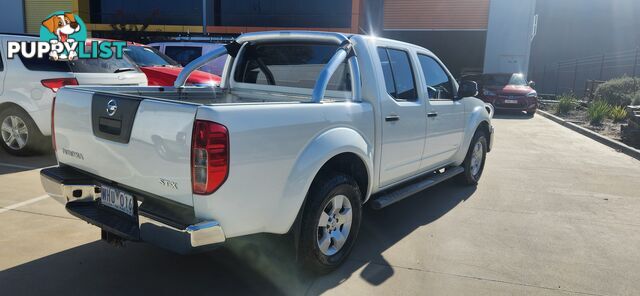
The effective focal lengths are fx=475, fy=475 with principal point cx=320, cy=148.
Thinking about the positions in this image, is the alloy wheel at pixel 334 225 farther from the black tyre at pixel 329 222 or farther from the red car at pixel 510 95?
the red car at pixel 510 95

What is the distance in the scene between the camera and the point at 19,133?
22.1 feet

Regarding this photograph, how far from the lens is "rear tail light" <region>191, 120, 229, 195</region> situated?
2.54 metres

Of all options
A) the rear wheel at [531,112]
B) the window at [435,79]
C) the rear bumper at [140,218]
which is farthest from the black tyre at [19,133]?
the rear wheel at [531,112]

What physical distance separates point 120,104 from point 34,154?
4.92 meters

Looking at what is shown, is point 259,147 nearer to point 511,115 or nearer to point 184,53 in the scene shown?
point 184,53

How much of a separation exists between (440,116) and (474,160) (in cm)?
164

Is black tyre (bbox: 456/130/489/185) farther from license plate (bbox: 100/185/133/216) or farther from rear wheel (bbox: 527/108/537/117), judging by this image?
rear wheel (bbox: 527/108/537/117)

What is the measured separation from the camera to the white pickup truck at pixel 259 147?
8.64ft

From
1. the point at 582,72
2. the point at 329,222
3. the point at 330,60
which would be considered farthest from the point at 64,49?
the point at 582,72

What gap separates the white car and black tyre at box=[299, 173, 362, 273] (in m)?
4.78

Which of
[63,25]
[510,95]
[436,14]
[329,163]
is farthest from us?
[436,14]

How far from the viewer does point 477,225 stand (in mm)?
4750

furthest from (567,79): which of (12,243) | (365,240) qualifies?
(12,243)

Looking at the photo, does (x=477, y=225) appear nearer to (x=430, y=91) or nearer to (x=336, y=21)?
(x=430, y=91)
